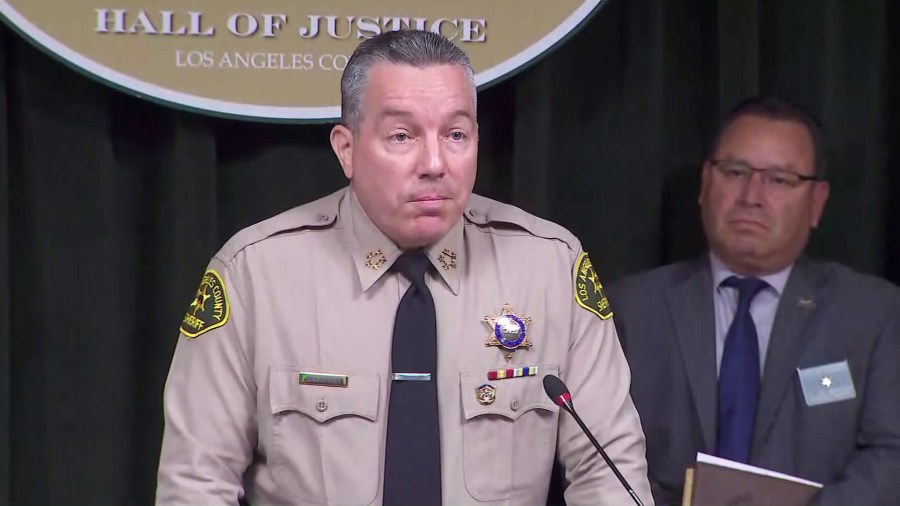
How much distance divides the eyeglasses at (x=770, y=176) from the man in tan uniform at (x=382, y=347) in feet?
1.98

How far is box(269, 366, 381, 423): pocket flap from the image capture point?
179 cm

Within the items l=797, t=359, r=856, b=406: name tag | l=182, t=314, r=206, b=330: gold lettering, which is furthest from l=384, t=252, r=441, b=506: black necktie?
l=797, t=359, r=856, b=406: name tag

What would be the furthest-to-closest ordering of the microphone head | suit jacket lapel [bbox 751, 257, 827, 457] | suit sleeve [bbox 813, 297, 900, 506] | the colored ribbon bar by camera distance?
suit jacket lapel [bbox 751, 257, 827, 457]
suit sleeve [bbox 813, 297, 900, 506]
the colored ribbon bar
the microphone head

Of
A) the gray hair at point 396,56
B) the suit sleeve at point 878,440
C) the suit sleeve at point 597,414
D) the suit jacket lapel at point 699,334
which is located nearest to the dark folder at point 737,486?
the suit sleeve at point 597,414

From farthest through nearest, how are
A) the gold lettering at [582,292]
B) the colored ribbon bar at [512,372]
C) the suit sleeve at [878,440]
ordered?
the suit sleeve at [878,440]
the gold lettering at [582,292]
the colored ribbon bar at [512,372]

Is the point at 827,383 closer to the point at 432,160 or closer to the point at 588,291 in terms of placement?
the point at 588,291

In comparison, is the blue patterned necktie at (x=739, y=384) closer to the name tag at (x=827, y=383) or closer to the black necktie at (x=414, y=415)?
the name tag at (x=827, y=383)

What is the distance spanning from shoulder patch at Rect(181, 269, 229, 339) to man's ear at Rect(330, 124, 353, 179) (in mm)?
292

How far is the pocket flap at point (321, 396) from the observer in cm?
179

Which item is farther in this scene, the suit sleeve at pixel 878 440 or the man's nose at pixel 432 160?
the suit sleeve at pixel 878 440

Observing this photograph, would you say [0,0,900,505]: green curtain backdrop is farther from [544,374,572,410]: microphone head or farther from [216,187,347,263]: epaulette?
[544,374,572,410]: microphone head

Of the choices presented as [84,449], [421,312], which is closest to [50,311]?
[84,449]

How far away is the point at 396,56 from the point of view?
1763mm

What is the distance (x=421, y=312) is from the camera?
1.84 metres
